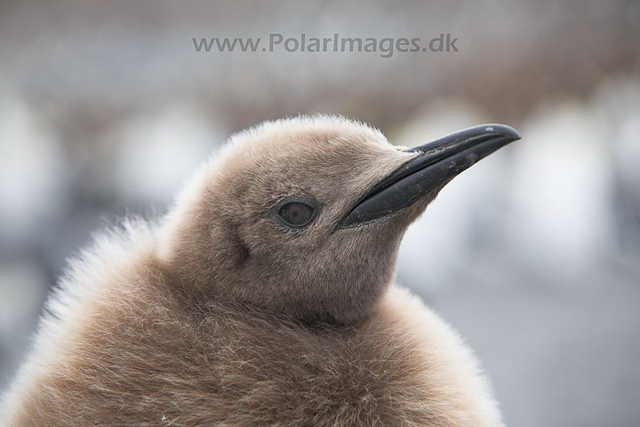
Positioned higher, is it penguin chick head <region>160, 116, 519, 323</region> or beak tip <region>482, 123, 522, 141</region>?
beak tip <region>482, 123, 522, 141</region>

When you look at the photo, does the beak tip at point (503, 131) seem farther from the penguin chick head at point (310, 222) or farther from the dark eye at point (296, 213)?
the dark eye at point (296, 213)

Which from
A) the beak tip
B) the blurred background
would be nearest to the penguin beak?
the beak tip

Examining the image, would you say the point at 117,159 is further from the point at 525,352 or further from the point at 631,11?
the point at 631,11

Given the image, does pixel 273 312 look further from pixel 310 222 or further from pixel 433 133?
pixel 433 133

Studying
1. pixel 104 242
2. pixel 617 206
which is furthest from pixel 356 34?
pixel 104 242

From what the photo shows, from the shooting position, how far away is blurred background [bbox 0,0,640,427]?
108 centimetres

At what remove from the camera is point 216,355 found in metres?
0.37

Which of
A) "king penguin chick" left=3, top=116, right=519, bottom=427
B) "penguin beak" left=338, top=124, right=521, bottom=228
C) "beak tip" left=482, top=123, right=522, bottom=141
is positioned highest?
"beak tip" left=482, top=123, right=522, bottom=141

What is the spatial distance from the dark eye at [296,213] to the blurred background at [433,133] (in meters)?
0.68

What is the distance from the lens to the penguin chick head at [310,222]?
40 cm

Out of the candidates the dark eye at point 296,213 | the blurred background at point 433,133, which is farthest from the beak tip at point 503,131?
the blurred background at point 433,133

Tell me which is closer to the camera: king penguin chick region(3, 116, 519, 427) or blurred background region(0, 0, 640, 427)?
king penguin chick region(3, 116, 519, 427)

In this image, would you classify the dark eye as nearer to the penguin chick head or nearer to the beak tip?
the penguin chick head

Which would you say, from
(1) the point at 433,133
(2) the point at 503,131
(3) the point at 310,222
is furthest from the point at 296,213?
(1) the point at 433,133
